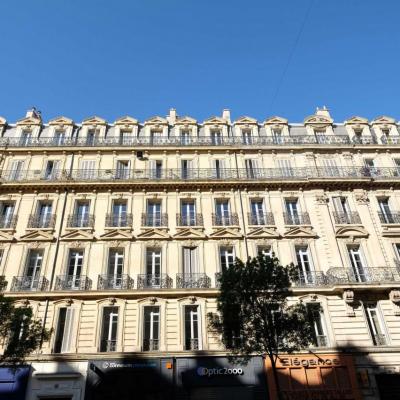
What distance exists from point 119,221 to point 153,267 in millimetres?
3386

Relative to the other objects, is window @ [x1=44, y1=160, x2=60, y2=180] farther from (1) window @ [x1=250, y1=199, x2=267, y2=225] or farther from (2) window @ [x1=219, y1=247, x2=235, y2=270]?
(1) window @ [x1=250, y1=199, x2=267, y2=225]

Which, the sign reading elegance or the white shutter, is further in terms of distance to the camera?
the white shutter

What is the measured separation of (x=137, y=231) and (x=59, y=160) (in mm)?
7418

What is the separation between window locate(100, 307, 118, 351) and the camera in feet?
54.4

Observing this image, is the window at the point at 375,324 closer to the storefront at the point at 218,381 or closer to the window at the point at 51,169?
the storefront at the point at 218,381

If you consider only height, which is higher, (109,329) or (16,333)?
(109,329)

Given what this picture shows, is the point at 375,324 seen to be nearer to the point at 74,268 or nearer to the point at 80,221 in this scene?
the point at 74,268

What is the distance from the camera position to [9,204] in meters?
21.2

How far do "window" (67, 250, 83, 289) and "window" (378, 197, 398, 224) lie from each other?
1665 centimetres

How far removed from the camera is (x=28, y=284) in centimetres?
1803

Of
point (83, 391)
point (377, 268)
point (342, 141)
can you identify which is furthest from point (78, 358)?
point (342, 141)

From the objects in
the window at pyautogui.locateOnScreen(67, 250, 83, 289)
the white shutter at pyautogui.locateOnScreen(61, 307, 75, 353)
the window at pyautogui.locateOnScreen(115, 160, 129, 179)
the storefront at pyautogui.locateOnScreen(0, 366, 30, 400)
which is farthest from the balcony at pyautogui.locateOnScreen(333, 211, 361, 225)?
the storefront at pyautogui.locateOnScreen(0, 366, 30, 400)

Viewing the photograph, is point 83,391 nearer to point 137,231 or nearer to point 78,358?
point 78,358

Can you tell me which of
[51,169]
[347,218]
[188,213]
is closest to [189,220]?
[188,213]
